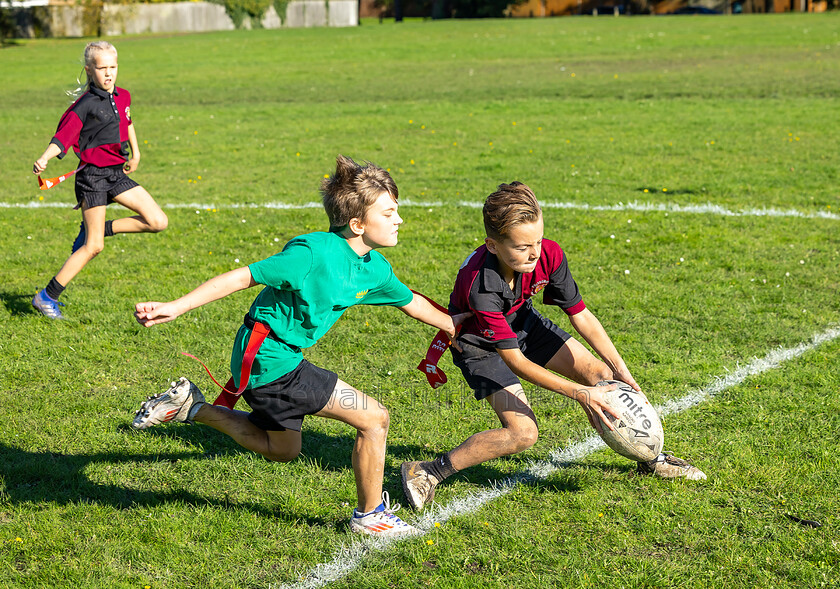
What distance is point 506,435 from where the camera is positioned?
4223mm

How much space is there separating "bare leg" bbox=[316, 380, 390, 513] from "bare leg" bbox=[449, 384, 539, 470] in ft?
1.81

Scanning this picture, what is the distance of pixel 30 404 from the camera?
540 cm

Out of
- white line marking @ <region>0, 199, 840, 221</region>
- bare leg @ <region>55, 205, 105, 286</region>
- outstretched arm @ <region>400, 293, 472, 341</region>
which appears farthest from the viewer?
white line marking @ <region>0, 199, 840, 221</region>

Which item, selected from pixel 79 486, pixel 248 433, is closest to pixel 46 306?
pixel 79 486

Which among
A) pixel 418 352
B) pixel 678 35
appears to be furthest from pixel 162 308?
pixel 678 35

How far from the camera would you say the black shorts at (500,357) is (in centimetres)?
427

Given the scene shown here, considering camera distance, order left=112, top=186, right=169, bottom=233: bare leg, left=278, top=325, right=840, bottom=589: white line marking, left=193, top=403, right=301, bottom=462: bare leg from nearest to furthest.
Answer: left=278, top=325, right=840, bottom=589: white line marking, left=193, top=403, right=301, bottom=462: bare leg, left=112, top=186, right=169, bottom=233: bare leg

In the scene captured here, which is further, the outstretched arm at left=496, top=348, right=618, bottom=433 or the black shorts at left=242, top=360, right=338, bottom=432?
the outstretched arm at left=496, top=348, right=618, bottom=433

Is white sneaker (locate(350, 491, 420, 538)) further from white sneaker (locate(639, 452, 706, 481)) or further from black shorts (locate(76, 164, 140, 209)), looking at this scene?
black shorts (locate(76, 164, 140, 209))

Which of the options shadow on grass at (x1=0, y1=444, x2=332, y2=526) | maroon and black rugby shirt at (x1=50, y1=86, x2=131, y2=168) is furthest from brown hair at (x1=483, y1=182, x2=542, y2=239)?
maroon and black rugby shirt at (x1=50, y1=86, x2=131, y2=168)

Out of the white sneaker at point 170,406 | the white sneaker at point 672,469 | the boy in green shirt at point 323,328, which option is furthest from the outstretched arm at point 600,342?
the white sneaker at point 170,406

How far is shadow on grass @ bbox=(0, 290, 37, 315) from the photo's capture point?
7.12 metres

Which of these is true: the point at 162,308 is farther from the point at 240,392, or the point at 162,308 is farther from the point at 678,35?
the point at 678,35

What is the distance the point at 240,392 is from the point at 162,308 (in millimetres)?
670
